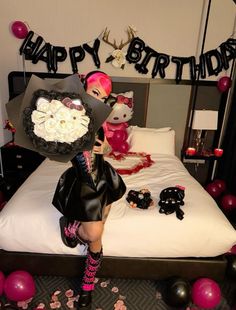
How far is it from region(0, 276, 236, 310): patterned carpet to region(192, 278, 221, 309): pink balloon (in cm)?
9

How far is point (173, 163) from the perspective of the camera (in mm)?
2973

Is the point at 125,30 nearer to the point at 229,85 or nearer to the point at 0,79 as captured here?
the point at 229,85

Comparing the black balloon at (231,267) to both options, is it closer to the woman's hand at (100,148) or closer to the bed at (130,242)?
the bed at (130,242)

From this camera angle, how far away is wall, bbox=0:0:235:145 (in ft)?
10.7

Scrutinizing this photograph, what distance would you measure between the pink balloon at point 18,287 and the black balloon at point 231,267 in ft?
4.73

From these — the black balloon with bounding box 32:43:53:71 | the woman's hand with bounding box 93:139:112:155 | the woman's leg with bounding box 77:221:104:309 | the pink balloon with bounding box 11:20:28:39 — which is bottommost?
the woman's leg with bounding box 77:221:104:309

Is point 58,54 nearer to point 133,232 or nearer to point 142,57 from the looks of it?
point 142,57

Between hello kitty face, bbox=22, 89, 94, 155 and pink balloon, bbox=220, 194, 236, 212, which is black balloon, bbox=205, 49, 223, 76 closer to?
pink balloon, bbox=220, 194, 236, 212

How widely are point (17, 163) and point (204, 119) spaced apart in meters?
2.45

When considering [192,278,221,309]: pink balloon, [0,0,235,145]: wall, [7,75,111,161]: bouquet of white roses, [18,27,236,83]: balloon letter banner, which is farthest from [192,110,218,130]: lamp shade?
[7,75,111,161]: bouquet of white roses

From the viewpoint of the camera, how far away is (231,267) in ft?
6.59

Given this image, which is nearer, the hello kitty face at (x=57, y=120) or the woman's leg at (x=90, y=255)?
the hello kitty face at (x=57, y=120)

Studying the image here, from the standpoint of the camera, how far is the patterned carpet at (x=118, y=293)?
1.87m

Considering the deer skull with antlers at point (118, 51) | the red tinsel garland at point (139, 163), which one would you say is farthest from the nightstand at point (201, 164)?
the deer skull with antlers at point (118, 51)
